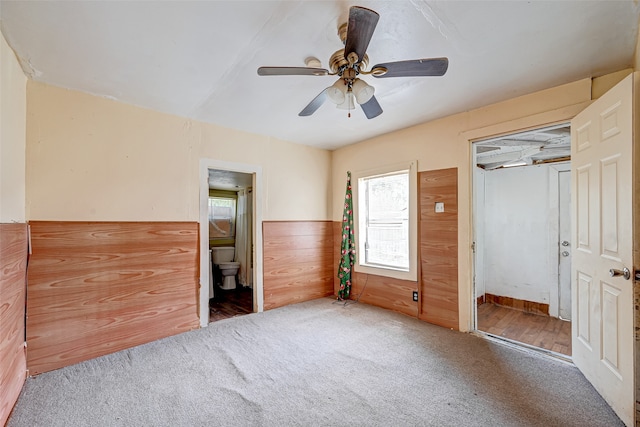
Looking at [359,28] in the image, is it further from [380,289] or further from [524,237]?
[524,237]

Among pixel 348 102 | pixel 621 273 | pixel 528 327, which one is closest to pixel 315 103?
pixel 348 102

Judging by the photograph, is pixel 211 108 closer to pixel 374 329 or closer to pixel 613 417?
pixel 374 329

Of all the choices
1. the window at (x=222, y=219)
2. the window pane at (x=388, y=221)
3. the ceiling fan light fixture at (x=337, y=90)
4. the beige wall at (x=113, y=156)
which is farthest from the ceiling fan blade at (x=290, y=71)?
the window at (x=222, y=219)

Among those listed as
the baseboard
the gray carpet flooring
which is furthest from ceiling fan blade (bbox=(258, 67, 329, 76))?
the baseboard

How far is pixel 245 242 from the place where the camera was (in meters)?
5.28

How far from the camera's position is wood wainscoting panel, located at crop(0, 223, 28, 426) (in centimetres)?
167

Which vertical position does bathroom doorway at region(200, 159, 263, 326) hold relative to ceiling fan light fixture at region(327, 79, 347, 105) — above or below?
below

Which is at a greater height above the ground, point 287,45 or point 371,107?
point 287,45

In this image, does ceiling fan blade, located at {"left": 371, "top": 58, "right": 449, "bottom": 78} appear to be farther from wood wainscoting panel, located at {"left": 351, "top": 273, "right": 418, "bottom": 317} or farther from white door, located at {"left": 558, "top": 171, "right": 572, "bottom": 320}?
white door, located at {"left": 558, "top": 171, "right": 572, "bottom": 320}

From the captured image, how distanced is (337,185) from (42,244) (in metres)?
3.41

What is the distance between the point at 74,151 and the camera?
2420 millimetres

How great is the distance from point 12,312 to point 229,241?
395 cm

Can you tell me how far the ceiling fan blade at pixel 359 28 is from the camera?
1.24m

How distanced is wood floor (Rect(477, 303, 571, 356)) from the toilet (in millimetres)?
3836
